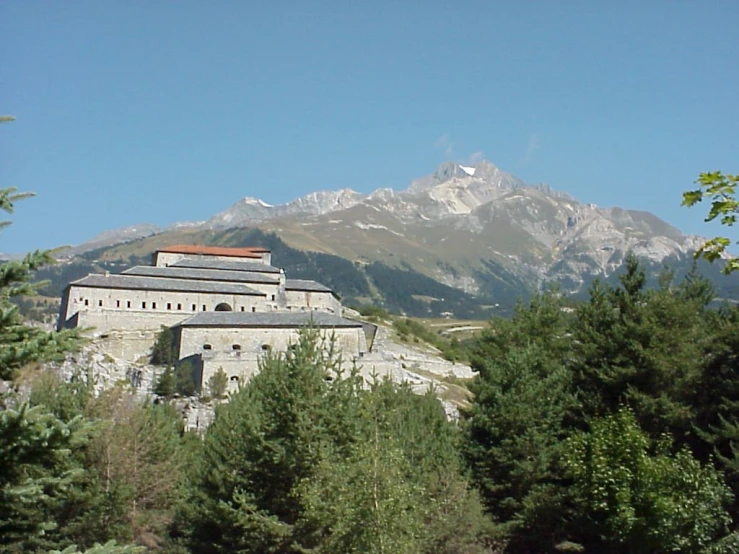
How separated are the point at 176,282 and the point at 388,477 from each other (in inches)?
2145

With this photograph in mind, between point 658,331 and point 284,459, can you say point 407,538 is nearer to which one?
point 284,459

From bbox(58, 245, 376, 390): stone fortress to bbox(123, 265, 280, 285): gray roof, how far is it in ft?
0.33

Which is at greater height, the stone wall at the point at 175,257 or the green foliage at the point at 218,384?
Answer: the stone wall at the point at 175,257

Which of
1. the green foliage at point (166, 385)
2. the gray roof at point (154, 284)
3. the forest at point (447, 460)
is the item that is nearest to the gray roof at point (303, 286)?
the gray roof at point (154, 284)

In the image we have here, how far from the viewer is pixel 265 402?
22422 millimetres

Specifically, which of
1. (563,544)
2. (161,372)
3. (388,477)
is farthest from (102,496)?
(161,372)

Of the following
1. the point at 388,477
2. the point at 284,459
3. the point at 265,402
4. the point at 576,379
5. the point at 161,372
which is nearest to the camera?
the point at 388,477

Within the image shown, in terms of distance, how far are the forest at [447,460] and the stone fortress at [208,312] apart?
820 inches

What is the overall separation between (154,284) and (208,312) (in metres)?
7.90

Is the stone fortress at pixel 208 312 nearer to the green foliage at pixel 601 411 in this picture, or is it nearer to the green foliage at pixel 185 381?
the green foliage at pixel 185 381

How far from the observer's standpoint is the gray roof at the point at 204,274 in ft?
232

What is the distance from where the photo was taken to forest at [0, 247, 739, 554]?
1831 cm

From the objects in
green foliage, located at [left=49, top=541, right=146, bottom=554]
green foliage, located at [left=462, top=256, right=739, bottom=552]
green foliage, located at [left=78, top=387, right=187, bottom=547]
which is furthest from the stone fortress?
green foliage, located at [left=49, top=541, right=146, bottom=554]

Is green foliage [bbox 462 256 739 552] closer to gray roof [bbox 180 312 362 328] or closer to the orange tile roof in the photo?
gray roof [bbox 180 312 362 328]
